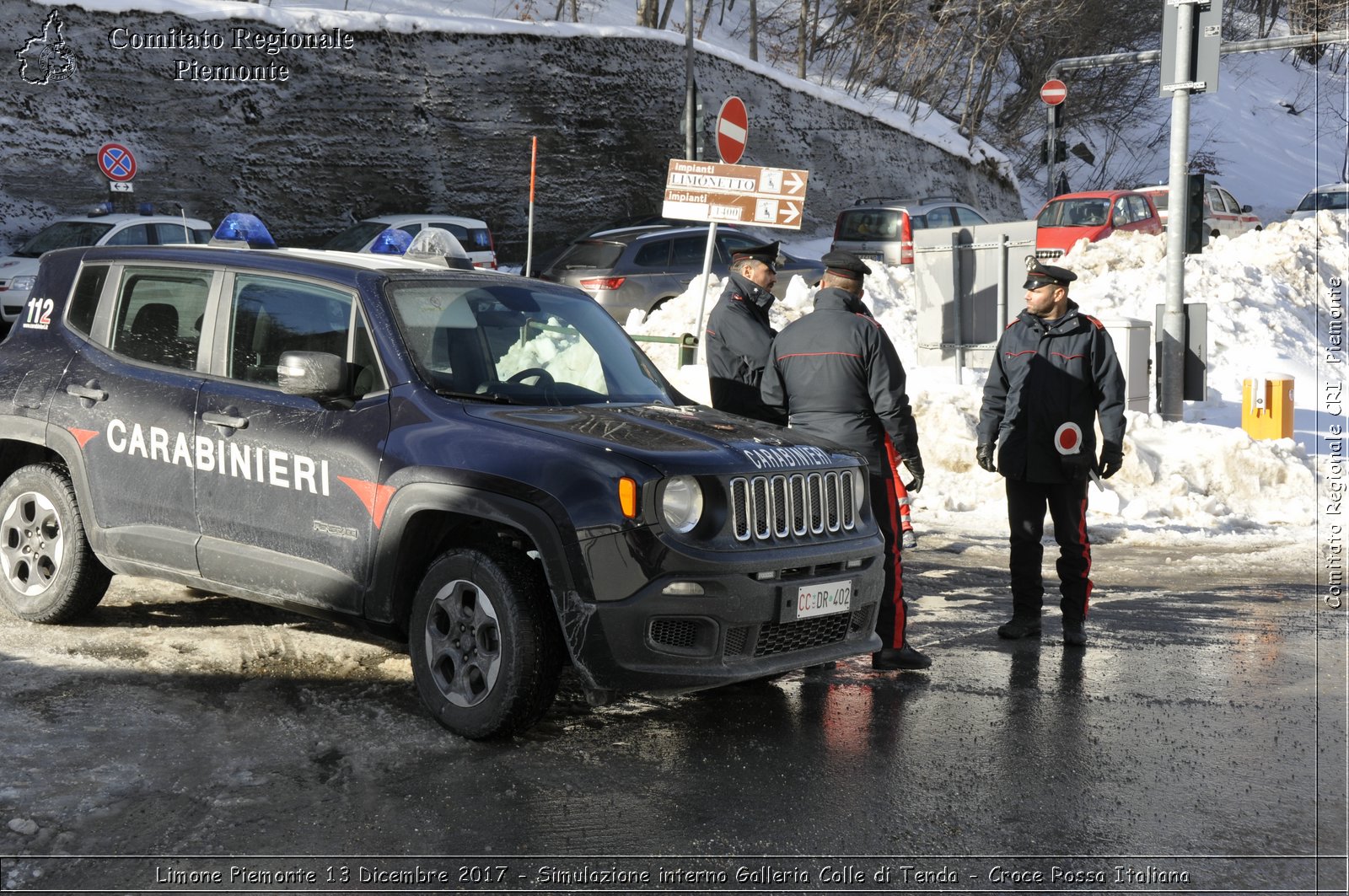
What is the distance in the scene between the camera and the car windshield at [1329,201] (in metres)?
32.8

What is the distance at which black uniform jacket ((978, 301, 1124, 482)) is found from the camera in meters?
7.04

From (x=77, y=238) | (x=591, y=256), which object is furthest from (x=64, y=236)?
(x=591, y=256)

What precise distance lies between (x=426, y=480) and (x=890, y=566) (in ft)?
7.76

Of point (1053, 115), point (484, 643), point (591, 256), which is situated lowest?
point (484, 643)

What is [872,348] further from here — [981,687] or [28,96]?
[28,96]

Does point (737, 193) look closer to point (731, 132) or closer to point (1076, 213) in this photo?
point (731, 132)

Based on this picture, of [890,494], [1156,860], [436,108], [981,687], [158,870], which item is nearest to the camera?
[158,870]

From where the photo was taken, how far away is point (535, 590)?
5.09 m

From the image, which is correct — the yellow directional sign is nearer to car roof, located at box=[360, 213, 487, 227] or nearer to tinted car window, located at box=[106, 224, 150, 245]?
A: tinted car window, located at box=[106, 224, 150, 245]

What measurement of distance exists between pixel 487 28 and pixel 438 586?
28311mm

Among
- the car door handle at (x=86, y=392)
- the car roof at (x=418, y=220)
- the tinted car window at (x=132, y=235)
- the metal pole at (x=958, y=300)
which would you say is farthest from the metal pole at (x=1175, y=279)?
the tinted car window at (x=132, y=235)

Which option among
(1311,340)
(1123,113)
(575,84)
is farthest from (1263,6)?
(1311,340)

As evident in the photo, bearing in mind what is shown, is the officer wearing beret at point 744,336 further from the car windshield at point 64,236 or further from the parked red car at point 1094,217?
the parked red car at point 1094,217

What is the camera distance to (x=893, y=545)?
6582mm
